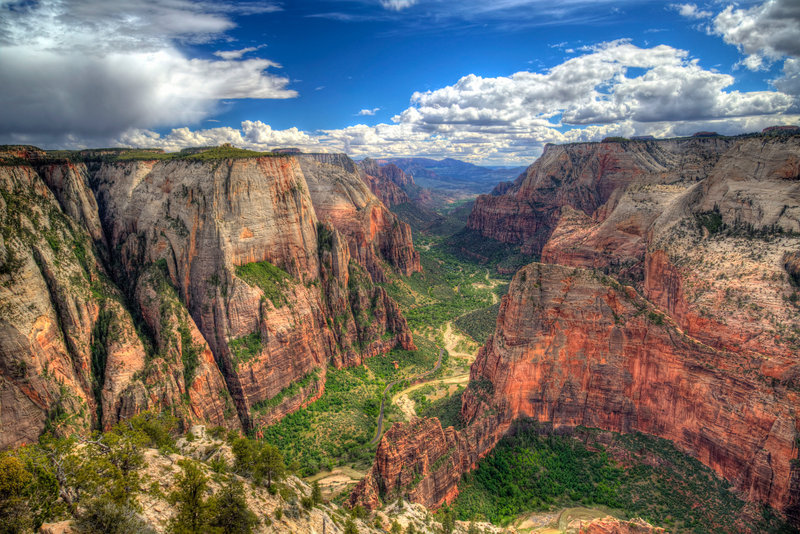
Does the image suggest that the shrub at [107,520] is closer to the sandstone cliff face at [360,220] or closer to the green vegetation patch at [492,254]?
the sandstone cliff face at [360,220]

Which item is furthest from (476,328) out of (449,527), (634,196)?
(449,527)

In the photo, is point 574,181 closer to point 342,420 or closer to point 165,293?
point 342,420

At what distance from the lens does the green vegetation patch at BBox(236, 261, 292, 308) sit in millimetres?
65125

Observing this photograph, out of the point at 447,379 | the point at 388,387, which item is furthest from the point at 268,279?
the point at 447,379

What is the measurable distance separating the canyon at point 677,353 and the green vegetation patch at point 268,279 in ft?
112

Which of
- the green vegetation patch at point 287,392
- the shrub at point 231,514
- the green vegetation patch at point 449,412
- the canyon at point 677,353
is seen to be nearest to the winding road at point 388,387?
the green vegetation patch at point 449,412

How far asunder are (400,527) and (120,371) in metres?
38.6

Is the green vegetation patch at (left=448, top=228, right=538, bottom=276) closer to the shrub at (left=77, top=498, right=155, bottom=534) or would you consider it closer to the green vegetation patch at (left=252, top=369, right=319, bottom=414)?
the green vegetation patch at (left=252, top=369, right=319, bottom=414)

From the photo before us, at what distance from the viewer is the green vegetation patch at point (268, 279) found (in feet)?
214

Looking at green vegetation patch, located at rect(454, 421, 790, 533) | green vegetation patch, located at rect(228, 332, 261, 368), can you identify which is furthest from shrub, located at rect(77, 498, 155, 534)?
green vegetation patch, located at rect(228, 332, 261, 368)

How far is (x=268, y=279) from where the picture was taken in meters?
68.2

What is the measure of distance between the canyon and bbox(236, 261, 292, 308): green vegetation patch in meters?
34.3

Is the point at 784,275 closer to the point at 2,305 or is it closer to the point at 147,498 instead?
the point at 147,498

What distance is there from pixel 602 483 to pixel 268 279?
5735cm
